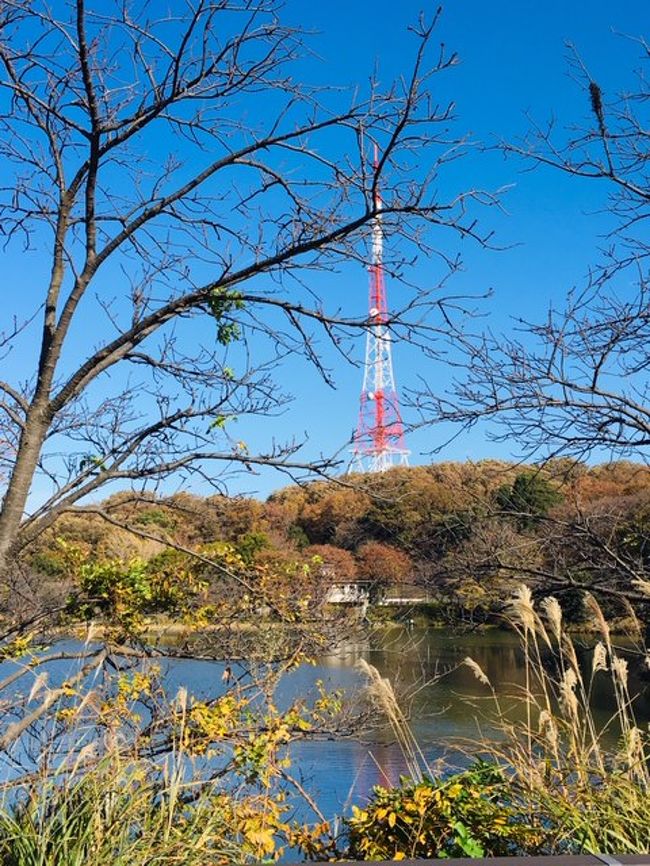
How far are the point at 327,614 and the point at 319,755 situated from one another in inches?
207

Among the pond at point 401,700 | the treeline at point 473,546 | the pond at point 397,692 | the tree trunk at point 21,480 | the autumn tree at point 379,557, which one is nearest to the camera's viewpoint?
the tree trunk at point 21,480

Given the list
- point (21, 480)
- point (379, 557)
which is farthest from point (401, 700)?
point (379, 557)

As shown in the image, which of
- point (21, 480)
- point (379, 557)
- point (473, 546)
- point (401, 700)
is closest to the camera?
point (21, 480)

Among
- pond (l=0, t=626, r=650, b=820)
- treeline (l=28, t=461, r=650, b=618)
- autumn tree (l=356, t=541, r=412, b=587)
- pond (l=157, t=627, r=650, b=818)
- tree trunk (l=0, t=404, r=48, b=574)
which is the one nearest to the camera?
tree trunk (l=0, t=404, r=48, b=574)

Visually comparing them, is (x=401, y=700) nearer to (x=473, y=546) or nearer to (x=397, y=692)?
(x=397, y=692)

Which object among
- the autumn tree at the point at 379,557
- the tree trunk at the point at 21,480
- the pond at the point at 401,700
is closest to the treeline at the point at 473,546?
the pond at the point at 401,700

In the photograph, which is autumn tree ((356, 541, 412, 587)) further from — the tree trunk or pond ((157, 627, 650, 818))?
the tree trunk

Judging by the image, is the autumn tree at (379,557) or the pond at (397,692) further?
the autumn tree at (379,557)

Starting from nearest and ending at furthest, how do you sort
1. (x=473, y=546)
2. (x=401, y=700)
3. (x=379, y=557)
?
(x=401, y=700) → (x=473, y=546) → (x=379, y=557)

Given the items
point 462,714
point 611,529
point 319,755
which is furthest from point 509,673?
point 611,529

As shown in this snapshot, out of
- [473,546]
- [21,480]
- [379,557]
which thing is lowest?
[473,546]

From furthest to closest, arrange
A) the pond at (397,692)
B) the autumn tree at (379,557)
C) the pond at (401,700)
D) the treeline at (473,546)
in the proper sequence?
1. the autumn tree at (379,557)
2. the pond at (401,700)
3. the pond at (397,692)
4. the treeline at (473,546)

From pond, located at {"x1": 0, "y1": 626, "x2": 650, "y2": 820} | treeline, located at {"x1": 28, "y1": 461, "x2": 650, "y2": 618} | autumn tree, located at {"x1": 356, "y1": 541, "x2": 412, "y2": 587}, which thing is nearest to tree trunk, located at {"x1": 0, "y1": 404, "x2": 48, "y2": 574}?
treeline, located at {"x1": 28, "y1": 461, "x2": 650, "y2": 618}

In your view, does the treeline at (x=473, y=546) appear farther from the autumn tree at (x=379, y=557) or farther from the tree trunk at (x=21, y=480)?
the autumn tree at (x=379, y=557)
